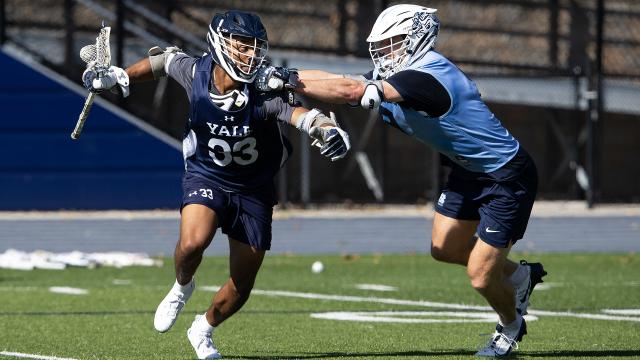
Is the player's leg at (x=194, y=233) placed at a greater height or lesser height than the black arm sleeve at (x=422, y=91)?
lesser

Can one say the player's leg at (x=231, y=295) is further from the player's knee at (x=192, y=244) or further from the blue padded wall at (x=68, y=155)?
the blue padded wall at (x=68, y=155)

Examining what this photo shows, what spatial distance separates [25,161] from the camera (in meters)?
19.2

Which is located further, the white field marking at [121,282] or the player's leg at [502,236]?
the white field marking at [121,282]

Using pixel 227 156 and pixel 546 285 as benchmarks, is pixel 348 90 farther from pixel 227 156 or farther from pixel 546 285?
pixel 546 285

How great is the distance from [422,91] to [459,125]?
1.43 ft

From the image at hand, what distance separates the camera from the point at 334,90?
7.55m

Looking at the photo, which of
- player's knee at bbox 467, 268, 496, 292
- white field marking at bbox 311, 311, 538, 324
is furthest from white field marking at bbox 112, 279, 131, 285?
player's knee at bbox 467, 268, 496, 292

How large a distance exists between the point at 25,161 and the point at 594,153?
792 cm

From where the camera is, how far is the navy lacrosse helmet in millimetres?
8000

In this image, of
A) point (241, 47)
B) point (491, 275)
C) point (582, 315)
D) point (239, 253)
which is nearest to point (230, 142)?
point (241, 47)

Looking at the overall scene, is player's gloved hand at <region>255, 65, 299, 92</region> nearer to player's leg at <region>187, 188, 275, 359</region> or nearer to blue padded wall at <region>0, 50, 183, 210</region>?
player's leg at <region>187, 188, 275, 359</region>

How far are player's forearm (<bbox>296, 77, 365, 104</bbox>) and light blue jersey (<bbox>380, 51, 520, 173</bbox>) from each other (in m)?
0.44

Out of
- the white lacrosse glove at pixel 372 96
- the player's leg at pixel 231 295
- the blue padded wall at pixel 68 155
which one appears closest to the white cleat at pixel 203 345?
the player's leg at pixel 231 295

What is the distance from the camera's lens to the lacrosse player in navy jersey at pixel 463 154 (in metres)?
7.93
